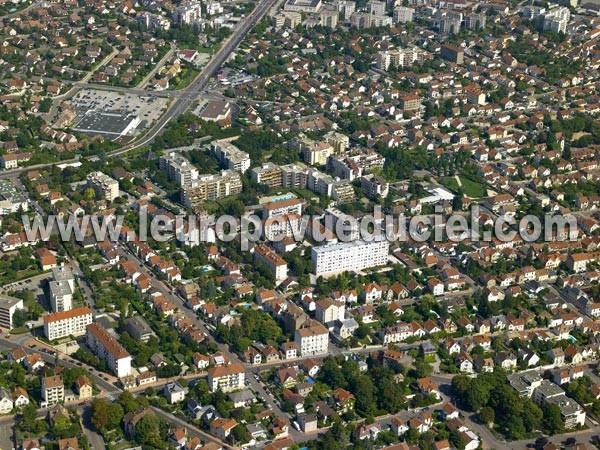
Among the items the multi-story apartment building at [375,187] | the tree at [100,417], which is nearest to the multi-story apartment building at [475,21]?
the multi-story apartment building at [375,187]

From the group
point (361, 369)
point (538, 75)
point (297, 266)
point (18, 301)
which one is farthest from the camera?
point (538, 75)

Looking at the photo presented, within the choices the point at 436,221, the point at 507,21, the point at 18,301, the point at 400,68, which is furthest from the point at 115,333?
the point at 507,21

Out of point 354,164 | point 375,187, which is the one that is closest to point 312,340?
point 375,187

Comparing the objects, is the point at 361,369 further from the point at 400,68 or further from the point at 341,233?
the point at 400,68

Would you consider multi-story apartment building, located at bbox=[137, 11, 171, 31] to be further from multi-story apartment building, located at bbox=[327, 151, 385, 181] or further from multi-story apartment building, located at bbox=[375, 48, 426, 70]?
multi-story apartment building, located at bbox=[327, 151, 385, 181]

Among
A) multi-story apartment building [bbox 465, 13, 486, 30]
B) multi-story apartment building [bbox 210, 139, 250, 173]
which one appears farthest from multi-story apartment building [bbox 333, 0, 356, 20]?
multi-story apartment building [bbox 210, 139, 250, 173]

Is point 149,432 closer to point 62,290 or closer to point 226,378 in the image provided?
point 226,378

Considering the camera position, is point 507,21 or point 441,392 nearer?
point 441,392

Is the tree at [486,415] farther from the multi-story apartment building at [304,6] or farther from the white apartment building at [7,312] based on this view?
the multi-story apartment building at [304,6]
